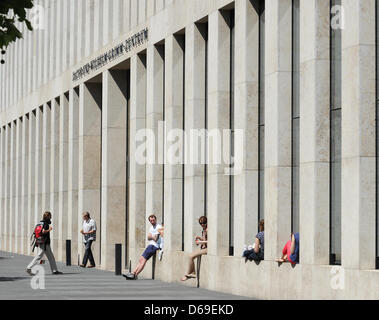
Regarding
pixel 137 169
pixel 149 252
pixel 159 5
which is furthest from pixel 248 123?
pixel 137 169

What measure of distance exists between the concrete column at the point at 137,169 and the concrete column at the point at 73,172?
8.19 m

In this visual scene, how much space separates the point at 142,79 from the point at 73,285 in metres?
8.54

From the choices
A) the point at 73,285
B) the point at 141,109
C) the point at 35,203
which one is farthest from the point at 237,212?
the point at 35,203

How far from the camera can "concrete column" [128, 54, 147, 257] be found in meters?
32.1

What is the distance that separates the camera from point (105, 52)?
3619 cm

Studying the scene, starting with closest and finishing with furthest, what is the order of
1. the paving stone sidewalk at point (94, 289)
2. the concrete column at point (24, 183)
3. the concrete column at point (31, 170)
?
the paving stone sidewalk at point (94, 289)
the concrete column at point (31, 170)
the concrete column at point (24, 183)

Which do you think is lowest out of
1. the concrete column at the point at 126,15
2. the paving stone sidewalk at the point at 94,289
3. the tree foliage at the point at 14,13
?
the paving stone sidewalk at the point at 94,289

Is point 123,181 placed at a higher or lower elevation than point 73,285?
higher

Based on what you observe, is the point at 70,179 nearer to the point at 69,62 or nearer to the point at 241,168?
the point at 69,62

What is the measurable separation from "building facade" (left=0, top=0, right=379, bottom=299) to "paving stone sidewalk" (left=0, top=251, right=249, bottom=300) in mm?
877

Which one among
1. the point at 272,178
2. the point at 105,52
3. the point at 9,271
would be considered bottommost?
the point at 9,271

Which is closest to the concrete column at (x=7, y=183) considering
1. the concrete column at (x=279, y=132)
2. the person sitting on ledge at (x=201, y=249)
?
the person sitting on ledge at (x=201, y=249)

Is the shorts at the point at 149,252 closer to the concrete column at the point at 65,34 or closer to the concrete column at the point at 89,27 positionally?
the concrete column at the point at 89,27

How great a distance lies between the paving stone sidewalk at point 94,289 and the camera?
22172 mm
